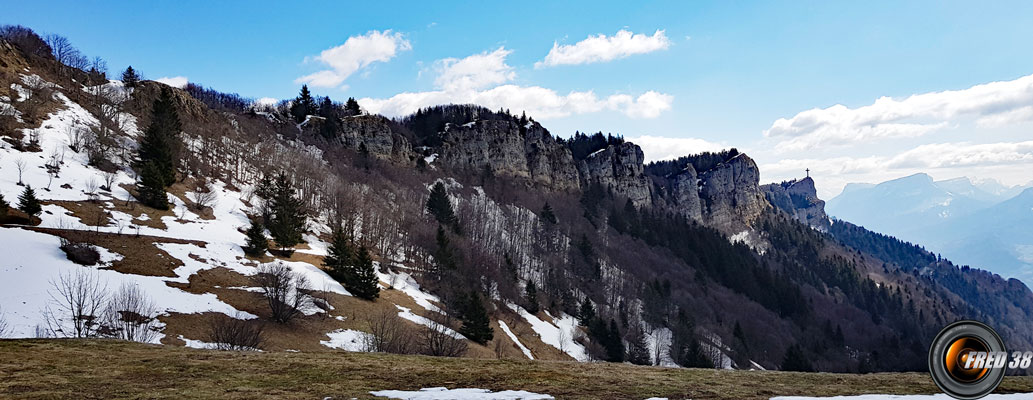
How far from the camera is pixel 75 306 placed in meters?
29.5

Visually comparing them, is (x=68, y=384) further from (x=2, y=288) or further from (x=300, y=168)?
(x=300, y=168)

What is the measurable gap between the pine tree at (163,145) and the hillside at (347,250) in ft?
1.09

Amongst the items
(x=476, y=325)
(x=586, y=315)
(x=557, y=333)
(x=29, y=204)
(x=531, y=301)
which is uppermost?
(x=29, y=204)

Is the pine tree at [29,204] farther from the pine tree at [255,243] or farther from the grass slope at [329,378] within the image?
the grass slope at [329,378]

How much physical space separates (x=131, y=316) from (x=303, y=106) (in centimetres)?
12765

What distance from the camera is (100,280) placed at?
33375 mm

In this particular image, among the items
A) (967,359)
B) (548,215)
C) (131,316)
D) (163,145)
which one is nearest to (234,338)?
(131,316)

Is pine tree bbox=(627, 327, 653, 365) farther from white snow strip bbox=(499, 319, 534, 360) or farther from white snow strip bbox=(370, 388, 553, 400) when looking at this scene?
white snow strip bbox=(370, 388, 553, 400)

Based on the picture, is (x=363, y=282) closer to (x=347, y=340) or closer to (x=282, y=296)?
(x=347, y=340)

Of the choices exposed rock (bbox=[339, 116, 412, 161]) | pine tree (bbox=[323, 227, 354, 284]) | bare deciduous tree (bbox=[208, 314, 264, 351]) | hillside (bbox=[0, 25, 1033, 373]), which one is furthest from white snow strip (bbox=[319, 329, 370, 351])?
exposed rock (bbox=[339, 116, 412, 161])

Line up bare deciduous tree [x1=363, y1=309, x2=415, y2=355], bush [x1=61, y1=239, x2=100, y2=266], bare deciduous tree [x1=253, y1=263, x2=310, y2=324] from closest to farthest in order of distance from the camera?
bare deciduous tree [x1=363, y1=309, x2=415, y2=355]
bush [x1=61, y1=239, x2=100, y2=266]
bare deciduous tree [x1=253, y1=263, x2=310, y2=324]

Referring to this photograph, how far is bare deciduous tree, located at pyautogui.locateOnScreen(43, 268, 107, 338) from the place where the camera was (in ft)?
87.7

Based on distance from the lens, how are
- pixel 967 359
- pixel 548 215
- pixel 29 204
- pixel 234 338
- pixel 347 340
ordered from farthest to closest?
pixel 548 215, pixel 29 204, pixel 347 340, pixel 234 338, pixel 967 359

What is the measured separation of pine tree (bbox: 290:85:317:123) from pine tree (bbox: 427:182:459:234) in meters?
62.1
